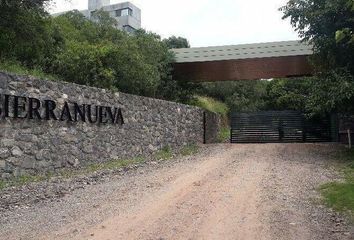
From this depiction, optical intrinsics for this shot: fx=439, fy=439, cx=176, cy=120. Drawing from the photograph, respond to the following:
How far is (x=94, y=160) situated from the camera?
12.6m

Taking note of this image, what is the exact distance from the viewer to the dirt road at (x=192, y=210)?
597 centimetres

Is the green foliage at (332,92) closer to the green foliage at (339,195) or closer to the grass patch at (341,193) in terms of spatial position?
the grass patch at (341,193)

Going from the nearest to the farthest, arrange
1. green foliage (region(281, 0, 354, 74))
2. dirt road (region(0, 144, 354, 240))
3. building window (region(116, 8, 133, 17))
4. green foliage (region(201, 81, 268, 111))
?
dirt road (region(0, 144, 354, 240)) < green foliage (region(281, 0, 354, 74)) < green foliage (region(201, 81, 268, 111)) < building window (region(116, 8, 133, 17))

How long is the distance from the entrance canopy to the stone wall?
25.1 ft

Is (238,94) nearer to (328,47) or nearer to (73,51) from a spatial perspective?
(328,47)

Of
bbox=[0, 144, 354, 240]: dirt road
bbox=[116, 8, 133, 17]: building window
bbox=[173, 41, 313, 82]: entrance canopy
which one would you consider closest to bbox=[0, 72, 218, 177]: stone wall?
bbox=[0, 144, 354, 240]: dirt road

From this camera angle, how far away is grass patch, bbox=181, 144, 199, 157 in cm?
1673

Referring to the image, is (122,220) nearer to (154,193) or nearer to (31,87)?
(154,193)

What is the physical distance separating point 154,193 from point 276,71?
51.8 feet

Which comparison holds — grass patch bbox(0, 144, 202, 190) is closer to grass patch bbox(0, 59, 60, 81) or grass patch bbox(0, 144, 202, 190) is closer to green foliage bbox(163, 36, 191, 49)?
grass patch bbox(0, 59, 60, 81)

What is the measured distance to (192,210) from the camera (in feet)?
23.7

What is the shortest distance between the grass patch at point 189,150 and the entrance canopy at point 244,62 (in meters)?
5.56

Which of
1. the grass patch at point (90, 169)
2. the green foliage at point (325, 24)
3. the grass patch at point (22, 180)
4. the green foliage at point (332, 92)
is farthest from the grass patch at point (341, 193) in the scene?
the grass patch at point (22, 180)

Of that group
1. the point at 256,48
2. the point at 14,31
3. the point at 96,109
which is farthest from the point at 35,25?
the point at 256,48
